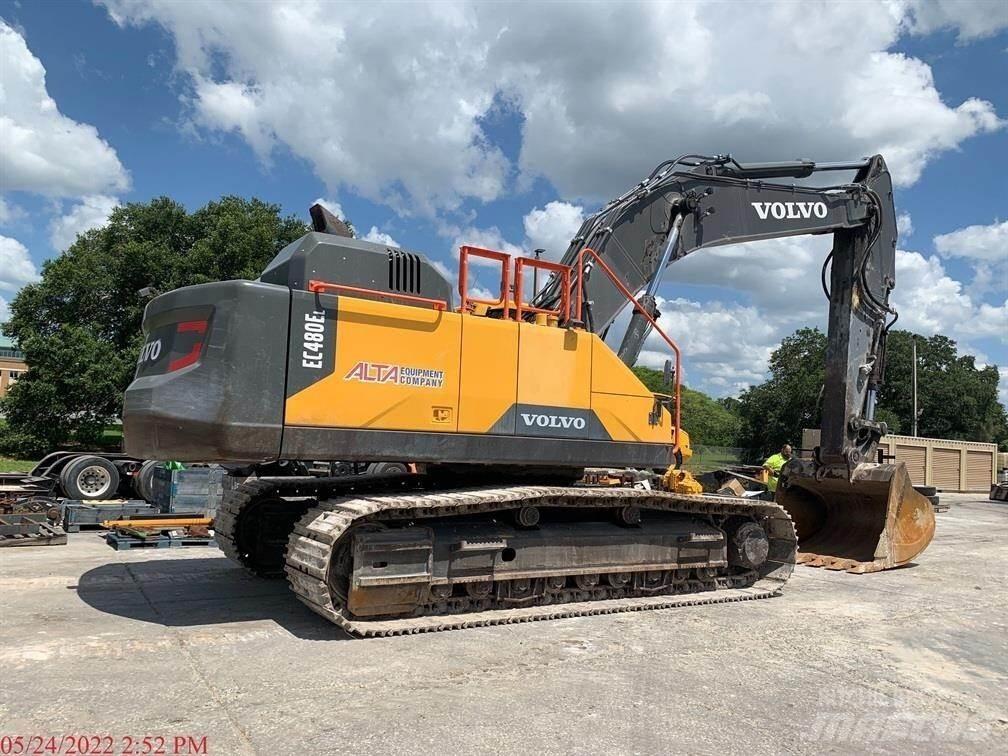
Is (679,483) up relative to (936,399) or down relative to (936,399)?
down

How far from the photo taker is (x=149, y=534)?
10.8 m

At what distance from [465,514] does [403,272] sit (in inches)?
86.9

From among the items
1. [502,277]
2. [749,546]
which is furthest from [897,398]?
[502,277]

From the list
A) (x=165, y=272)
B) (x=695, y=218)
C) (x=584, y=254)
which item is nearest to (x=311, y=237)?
(x=584, y=254)

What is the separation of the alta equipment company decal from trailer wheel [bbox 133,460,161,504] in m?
9.90

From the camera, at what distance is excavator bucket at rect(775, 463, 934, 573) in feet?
33.7

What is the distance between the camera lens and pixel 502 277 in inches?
286

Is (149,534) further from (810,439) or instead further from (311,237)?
(810,439)

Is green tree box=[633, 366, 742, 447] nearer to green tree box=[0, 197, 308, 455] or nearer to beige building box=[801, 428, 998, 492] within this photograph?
beige building box=[801, 428, 998, 492]

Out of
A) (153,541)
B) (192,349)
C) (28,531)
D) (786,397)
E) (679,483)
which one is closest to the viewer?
(192,349)

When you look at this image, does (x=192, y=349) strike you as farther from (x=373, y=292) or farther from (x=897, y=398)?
(x=897, y=398)

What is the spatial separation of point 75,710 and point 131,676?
607 millimetres

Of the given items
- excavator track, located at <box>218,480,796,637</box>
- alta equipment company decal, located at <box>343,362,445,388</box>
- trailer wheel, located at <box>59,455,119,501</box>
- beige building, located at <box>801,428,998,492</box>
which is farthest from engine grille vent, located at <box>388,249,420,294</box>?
beige building, located at <box>801,428,998,492</box>

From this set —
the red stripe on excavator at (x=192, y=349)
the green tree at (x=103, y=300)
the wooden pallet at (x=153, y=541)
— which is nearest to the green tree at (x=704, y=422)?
the green tree at (x=103, y=300)
